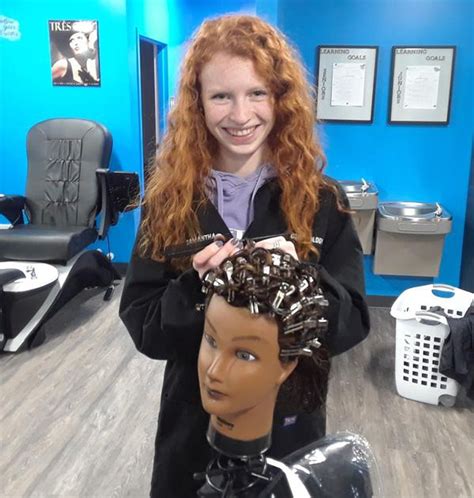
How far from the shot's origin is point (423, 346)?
262cm

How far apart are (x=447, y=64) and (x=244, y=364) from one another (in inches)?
128

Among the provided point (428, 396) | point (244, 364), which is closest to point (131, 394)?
point (428, 396)

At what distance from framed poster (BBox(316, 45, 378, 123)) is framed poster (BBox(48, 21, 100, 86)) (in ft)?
5.50

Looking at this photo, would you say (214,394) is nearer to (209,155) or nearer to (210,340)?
(210,340)

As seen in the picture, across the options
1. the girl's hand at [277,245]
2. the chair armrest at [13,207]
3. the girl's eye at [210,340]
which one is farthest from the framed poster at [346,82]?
the girl's eye at [210,340]

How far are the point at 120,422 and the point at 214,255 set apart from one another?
75.6 inches

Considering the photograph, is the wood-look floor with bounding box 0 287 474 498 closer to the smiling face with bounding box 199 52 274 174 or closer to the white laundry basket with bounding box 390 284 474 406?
the white laundry basket with bounding box 390 284 474 406

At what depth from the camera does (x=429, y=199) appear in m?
3.60

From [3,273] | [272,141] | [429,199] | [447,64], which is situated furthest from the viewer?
[429,199]

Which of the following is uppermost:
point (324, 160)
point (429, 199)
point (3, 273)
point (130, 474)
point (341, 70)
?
point (341, 70)

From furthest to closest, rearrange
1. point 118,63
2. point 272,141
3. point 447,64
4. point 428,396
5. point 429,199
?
point 118,63 < point 429,199 < point 447,64 < point 428,396 < point 272,141

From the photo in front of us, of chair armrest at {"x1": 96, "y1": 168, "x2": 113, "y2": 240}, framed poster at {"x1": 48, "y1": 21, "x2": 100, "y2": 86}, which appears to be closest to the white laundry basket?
chair armrest at {"x1": 96, "y1": 168, "x2": 113, "y2": 240}

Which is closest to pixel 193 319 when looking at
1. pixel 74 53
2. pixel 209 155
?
pixel 209 155

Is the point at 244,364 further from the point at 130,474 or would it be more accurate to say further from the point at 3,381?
the point at 3,381
